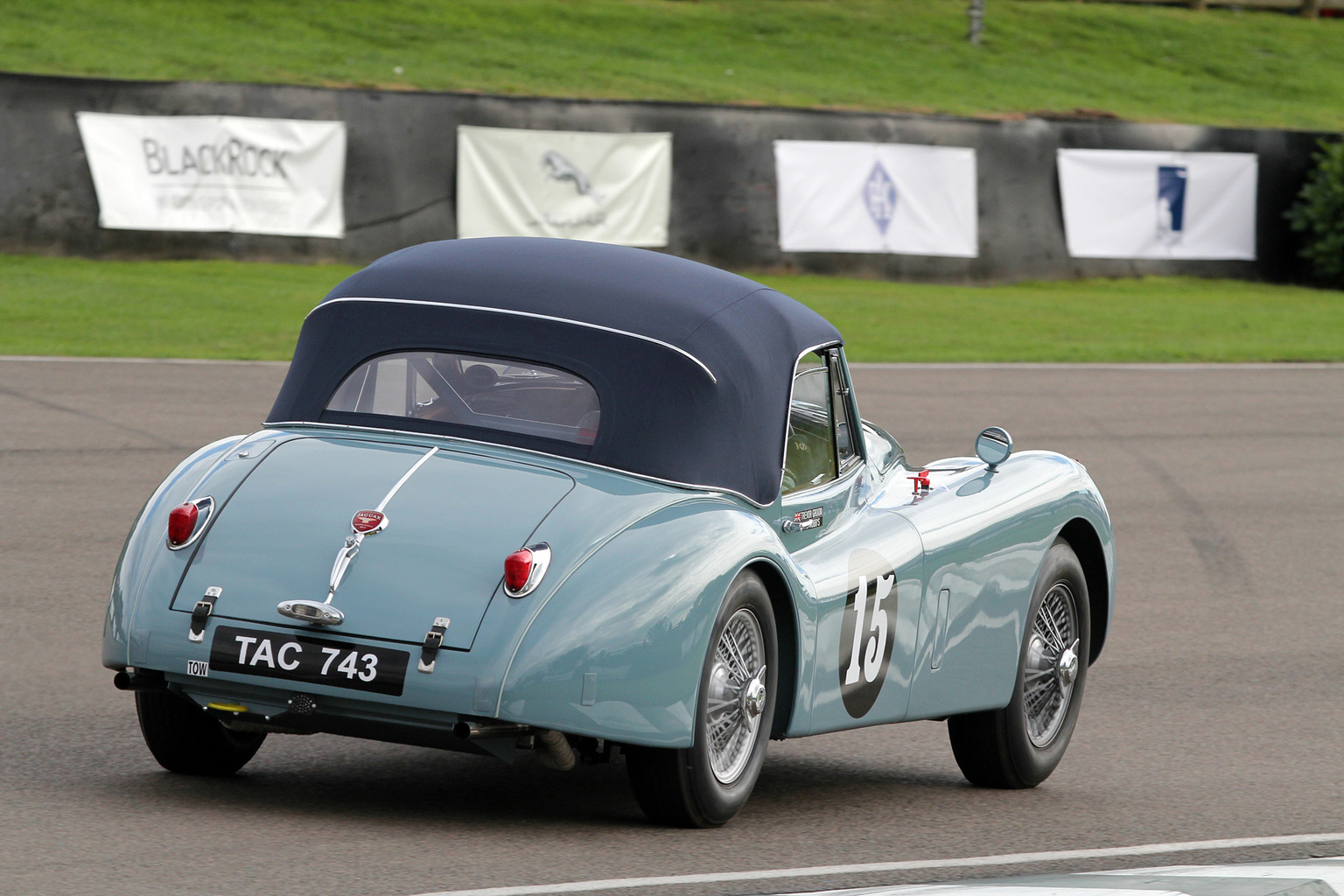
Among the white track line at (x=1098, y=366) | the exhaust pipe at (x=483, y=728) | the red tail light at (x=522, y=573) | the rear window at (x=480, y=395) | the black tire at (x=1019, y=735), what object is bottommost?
the white track line at (x=1098, y=366)

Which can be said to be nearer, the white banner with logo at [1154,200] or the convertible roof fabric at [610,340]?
the convertible roof fabric at [610,340]

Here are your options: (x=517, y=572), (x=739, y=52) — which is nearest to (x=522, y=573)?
(x=517, y=572)

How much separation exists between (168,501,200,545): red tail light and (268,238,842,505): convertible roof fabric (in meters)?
0.69

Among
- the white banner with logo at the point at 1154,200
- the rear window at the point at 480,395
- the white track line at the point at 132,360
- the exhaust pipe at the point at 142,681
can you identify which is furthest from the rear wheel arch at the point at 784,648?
the white banner with logo at the point at 1154,200

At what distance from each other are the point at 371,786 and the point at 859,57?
33.8 metres

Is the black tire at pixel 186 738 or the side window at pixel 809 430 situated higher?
the side window at pixel 809 430

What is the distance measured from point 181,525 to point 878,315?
1826 centimetres

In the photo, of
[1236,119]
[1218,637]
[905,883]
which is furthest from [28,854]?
[1236,119]

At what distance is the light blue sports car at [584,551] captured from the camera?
16.1 ft

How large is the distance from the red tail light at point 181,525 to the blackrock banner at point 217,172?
16674mm

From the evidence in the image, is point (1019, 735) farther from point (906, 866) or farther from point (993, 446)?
point (906, 866)

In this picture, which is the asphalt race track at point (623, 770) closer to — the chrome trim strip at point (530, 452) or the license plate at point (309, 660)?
the license plate at point (309, 660)

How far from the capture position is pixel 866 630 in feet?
19.2

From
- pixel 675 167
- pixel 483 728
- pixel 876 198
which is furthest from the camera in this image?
pixel 876 198
